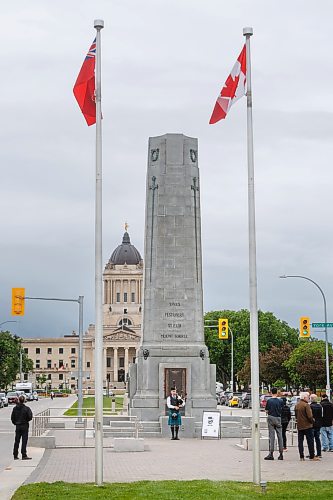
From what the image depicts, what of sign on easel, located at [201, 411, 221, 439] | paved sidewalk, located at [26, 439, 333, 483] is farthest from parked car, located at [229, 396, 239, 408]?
paved sidewalk, located at [26, 439, 333, 483]

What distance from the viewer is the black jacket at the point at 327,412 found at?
79.0ft

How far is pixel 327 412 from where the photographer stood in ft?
79.4

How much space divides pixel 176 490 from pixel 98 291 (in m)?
3.99

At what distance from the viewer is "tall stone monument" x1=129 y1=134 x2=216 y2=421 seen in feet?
112

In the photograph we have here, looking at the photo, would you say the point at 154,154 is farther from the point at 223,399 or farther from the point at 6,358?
the point at 6,358

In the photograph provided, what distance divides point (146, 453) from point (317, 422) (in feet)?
15.4

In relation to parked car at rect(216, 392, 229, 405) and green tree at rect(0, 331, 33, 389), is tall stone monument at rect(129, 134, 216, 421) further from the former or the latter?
green tree at rect(0, 331, 33, 389)

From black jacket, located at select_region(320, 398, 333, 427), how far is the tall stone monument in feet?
33.4

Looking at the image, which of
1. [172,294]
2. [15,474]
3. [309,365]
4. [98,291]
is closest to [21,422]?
[15,474]

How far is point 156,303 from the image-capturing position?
34.8 metres

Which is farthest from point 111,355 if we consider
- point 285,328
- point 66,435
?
point 66,435

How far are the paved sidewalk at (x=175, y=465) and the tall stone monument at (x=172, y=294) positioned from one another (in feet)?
21.0

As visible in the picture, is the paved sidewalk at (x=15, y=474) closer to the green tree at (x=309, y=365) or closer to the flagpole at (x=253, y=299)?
the flagpole at (x=253, y=299)

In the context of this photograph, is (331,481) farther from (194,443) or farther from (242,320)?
(242,320)
